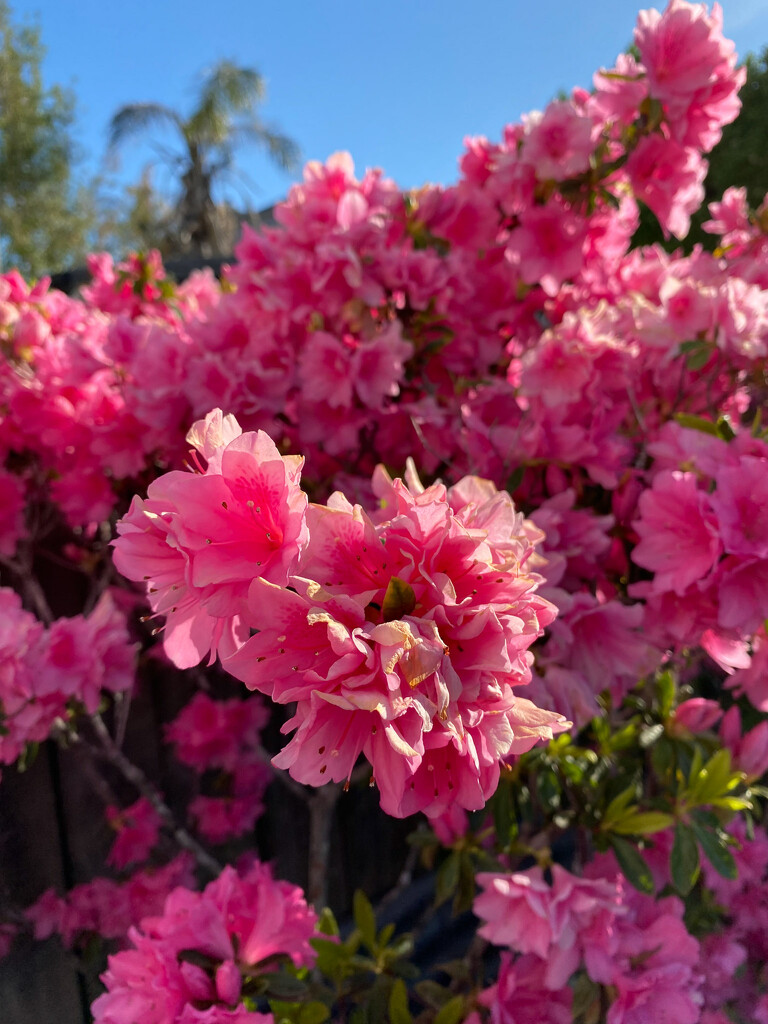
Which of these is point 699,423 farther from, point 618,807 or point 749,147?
point 749,147

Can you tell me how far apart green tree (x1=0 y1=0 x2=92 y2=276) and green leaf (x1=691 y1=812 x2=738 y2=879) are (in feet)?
36.8

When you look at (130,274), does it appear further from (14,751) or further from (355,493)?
(14,751)

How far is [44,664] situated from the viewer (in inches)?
38.2

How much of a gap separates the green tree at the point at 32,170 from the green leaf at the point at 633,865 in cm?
1116

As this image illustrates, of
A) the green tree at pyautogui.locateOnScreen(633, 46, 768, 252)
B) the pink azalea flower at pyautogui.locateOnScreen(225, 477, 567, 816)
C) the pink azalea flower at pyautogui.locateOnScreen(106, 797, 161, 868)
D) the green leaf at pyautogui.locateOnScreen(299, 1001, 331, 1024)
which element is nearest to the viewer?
the pink azalea flower at pyautogui.locateOnScreen(225, 477, 567, 816)

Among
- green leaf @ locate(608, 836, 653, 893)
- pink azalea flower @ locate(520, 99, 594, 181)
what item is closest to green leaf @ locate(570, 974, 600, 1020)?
green leaf @ locate(608, 836, 653, 893)

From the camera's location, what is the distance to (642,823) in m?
1.00

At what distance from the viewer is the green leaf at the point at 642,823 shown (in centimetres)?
98

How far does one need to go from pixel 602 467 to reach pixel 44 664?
0.88m

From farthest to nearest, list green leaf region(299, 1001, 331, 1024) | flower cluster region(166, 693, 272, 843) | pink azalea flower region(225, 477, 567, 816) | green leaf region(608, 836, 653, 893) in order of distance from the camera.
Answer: flower cluster region(166, 693, 272, 843) < green leaf region(608, 836, 653, 893) < green leaf region(299, 1001, 331, 1024) < pink azalea flower region(225, 477, 567, 816)

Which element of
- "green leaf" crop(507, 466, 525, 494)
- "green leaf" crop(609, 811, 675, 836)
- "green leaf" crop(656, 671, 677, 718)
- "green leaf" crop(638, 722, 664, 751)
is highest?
"green leaf" crop(507, 466, 525, 494)

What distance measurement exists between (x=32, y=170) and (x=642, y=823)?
12739 millimetres

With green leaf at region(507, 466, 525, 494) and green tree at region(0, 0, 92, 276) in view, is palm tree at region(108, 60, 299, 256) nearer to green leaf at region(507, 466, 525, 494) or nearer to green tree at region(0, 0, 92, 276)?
green tree at region(0, 0, 92, 276)

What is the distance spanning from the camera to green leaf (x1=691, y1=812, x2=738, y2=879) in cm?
96
